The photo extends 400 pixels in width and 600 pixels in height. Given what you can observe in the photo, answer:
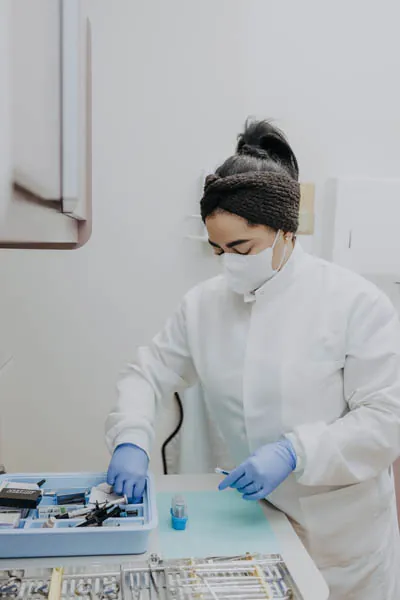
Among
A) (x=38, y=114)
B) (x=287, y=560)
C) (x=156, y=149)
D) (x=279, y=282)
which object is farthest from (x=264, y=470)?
(x=156, y=149)

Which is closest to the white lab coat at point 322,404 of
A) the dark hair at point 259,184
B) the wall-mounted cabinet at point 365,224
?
the dark hair at point 259,184

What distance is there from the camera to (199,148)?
1884 mm

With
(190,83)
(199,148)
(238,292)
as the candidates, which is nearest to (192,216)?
(199,148)

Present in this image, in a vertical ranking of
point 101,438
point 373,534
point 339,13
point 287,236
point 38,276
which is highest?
point 339,13

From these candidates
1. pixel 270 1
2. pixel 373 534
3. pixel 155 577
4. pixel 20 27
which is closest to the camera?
pixel 20 27

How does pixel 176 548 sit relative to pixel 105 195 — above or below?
below

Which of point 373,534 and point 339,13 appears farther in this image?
point 339,13

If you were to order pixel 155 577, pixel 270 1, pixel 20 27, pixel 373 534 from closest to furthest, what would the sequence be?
pixel 20 27 < pixel 155 577 < pixel 373 534 < pixel 270 1

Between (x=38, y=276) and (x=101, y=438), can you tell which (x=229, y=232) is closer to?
(x=38, y=276)

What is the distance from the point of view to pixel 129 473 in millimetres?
1124

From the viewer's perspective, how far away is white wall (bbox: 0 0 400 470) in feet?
6.06

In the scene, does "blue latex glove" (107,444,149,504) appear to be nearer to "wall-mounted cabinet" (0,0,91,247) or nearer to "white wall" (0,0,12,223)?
"wall-mounted cabinet" (0,0,91,247)

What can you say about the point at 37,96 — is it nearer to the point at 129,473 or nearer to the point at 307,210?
the point at 129,473

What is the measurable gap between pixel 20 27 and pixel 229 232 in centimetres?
82
